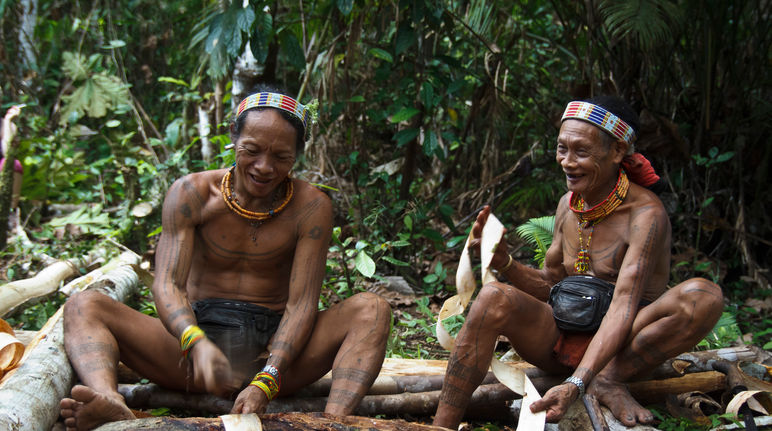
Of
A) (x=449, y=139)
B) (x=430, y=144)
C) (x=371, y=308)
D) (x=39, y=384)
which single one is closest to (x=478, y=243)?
(x=371, y=308)

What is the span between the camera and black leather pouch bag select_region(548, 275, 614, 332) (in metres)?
3.16

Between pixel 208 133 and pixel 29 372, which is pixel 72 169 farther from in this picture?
pixel 29 372

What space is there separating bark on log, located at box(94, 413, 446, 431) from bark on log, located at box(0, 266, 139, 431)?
0.30 meters

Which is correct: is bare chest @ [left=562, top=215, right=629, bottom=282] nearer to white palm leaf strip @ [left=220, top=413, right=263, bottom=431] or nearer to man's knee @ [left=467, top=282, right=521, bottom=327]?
man's knee @ [left=467, top=282, right=521, bottom=327]

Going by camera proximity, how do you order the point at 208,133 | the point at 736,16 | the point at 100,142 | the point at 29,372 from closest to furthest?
the point at 29,372
the point at 736,16
the point at 208,133
the point at 100,142

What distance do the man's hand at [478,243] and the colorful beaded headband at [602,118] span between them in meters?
0.66

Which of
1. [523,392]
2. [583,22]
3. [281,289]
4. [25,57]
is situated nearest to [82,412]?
[281,289]

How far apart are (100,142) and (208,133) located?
10.4 ft

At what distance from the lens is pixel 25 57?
8.89 metres

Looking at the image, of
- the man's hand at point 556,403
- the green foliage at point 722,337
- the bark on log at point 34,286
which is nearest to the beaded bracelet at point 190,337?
the man's hand at point 556,403

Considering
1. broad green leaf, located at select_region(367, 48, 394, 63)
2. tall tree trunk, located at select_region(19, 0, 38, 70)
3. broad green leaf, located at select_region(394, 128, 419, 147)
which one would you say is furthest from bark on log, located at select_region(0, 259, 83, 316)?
tall tree trunk, located at select_region(19, 0, 38, 70)

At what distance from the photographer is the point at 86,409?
2393 millimetres

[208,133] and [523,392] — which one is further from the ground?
[208,133]

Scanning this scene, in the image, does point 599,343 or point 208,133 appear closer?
point 599,343
